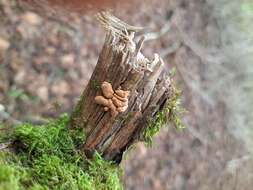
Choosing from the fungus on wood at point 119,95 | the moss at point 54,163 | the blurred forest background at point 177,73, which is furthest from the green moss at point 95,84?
the blurred forest background at point 177,73

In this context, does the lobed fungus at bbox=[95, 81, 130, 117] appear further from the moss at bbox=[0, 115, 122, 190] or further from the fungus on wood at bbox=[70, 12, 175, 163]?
the moss at bbox=[0, 115, 122, 190]

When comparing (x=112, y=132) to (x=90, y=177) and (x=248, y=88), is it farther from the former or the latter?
(x=248, y=88)

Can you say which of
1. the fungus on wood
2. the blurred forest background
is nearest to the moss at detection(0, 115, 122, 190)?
the fungus on wood

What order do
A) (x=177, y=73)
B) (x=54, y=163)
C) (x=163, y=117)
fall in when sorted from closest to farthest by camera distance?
1. (x=54, y=163)
2. (x=163, y=117)
3. (x=177, y=73)

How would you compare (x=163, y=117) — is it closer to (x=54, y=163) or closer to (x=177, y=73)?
(x=54, y=163)

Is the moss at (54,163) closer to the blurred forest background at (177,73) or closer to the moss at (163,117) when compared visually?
the moss at (163,117)

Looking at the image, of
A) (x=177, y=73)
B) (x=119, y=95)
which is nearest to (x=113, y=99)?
(x=119, y=95)
